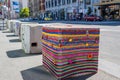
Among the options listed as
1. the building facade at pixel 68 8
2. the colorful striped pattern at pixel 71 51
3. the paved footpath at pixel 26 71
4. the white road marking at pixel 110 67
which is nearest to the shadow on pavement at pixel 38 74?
the paved footpath at pixel 26 71

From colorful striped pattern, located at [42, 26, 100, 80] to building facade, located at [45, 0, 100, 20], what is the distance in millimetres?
49967

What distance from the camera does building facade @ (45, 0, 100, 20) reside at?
59.2m

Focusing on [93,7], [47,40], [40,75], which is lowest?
[40,75]

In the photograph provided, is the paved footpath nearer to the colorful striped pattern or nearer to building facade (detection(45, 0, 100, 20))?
the colorful striped pattern

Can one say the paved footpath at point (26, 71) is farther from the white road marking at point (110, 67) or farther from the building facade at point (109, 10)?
the building facade at point (109, 10)

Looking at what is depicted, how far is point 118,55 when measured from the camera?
8695 millimetres

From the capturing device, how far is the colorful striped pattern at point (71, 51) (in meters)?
5.44

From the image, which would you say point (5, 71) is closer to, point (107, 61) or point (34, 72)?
point (34, 72)

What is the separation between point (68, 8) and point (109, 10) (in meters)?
23.9

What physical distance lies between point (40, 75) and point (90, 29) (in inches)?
75.4

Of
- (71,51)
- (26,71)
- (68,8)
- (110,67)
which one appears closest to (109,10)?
(68,8)

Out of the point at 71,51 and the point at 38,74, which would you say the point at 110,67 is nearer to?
the point at 71,51

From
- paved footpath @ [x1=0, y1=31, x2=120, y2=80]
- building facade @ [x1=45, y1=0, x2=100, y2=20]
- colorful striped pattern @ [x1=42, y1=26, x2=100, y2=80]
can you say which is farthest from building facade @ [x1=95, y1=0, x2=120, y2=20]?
colorful striped pattern @ [x1=42, y1=26, x2=100, y2=80]

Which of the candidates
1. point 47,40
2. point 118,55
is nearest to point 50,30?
point 47,40
